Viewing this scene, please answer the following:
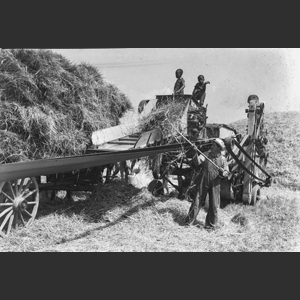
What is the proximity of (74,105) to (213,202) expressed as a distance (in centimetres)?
316

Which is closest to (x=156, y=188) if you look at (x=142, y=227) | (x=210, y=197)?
(x=142, y=227)

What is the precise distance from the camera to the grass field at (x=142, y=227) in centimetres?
614

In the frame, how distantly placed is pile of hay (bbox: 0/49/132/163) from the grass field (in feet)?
4.64

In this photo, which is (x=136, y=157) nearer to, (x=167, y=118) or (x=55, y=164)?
(x=55, y=164)

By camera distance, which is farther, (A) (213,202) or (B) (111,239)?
(A) (213,202)

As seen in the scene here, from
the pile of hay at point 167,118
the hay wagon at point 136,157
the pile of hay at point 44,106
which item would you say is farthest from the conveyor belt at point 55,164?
the pile of hay at point 167,118

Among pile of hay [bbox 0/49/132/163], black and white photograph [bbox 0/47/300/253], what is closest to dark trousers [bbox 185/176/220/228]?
black and white photograph [bbox 0/47/300/253]

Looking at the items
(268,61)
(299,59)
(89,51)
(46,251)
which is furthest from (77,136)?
(299,59)

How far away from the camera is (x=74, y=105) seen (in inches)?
285

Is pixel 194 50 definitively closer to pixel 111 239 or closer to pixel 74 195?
pixel 111 239

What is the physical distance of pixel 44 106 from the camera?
6633 mm

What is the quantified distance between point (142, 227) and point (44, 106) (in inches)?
111

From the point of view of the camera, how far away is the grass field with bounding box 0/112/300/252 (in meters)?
6.14

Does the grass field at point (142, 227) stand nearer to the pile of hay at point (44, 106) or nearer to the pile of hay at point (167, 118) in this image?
the pile of hay at point (44, 106)
